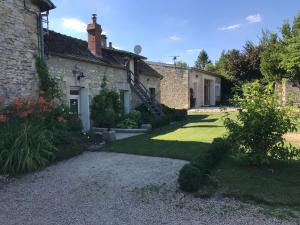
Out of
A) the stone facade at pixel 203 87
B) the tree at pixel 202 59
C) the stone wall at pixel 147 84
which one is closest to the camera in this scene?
the stone wall at pixel 147 84

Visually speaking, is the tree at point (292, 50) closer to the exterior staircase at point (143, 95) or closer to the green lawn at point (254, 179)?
the exterior staircase at point (143, 95)

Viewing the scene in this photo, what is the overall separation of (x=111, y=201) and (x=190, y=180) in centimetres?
139

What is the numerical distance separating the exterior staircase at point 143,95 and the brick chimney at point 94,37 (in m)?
2.48

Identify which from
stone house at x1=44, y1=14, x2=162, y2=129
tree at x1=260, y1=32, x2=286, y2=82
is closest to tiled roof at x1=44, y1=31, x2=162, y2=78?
stone house at x1=44, y1=14, x2=162, y2=129

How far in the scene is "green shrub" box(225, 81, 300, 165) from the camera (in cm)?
585

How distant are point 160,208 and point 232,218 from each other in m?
1.06

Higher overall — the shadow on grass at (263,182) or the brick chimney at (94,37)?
the brick chimney at (94,37)

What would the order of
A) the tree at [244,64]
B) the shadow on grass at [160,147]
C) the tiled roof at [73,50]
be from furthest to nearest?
the tree at [244,64], the tiled roof at [73,50], the shadow on grass at [160,147]

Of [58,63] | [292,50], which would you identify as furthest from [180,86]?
[58,63]

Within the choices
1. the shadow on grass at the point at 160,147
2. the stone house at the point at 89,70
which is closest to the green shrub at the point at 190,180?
the shadow on grass at the point at 160,147

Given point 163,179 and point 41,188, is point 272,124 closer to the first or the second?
point 163,179

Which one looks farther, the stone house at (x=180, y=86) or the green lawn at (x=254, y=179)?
the stone house at (x=180, y=86)

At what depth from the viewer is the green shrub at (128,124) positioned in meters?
13.7

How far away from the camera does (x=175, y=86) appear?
25.8 m
